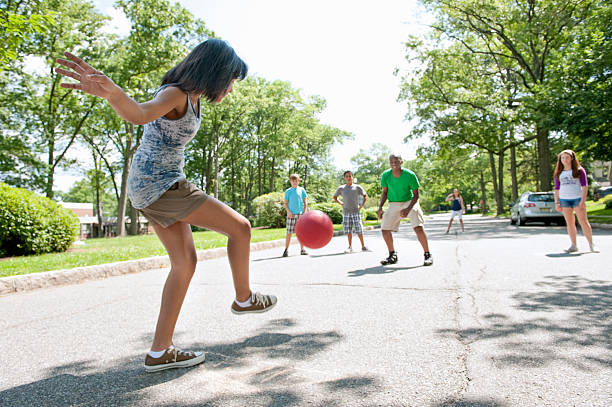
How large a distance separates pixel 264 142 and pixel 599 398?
45.7 metres

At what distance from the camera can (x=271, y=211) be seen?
28.0 metres

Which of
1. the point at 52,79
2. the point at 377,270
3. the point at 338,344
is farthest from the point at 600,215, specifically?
the point at 52,79

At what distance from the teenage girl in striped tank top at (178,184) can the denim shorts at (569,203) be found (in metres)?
8.09

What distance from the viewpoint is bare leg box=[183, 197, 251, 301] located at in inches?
110

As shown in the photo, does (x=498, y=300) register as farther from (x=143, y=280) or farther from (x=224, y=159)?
(x=224, y=159)

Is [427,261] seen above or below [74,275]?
below

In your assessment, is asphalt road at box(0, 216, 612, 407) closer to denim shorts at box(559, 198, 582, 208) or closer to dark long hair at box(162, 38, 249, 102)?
dark long hair at box(162, 38, 249, 102)

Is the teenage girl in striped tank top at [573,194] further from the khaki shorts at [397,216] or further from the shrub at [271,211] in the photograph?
the shrub at [271,211]

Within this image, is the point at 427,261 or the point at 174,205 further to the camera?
the point at 427,261

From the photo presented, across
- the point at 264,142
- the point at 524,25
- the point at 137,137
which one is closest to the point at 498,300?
the point at 524,25

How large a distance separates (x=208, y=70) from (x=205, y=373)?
1966mm

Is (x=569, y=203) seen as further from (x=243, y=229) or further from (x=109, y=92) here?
(x=109, y=92)

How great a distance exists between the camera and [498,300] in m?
4.68

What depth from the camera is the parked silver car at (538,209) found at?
19.3 m
